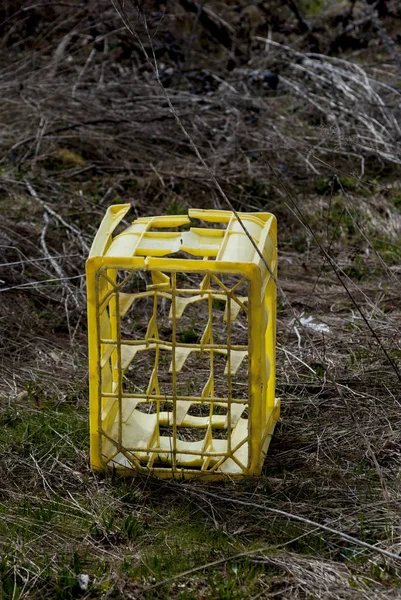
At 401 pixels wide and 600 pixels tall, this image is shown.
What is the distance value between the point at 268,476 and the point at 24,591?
1.06 metres

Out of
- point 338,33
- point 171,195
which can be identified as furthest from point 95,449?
point 338,33

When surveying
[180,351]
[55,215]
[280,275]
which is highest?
[180,351]

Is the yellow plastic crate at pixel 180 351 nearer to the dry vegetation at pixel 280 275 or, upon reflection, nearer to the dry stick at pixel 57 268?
the dry vegetation at pixel 280 275

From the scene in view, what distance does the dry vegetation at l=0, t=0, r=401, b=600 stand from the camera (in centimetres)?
298

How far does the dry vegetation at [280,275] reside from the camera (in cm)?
298

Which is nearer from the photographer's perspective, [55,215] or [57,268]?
[57,268]

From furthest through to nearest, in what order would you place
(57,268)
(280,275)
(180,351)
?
(280,275), (57,268), (180,351)

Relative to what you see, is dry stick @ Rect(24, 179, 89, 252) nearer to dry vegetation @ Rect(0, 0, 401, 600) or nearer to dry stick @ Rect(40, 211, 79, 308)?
dry vegetation @ Rect(0, 0, 401, 600)

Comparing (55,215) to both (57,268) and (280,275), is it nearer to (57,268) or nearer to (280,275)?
(57,268)

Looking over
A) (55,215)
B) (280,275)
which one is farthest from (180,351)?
(55,215)

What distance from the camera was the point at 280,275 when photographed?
18.5 ft

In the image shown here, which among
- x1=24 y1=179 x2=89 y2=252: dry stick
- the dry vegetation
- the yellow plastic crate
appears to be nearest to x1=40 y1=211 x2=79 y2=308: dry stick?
the dry vegetation

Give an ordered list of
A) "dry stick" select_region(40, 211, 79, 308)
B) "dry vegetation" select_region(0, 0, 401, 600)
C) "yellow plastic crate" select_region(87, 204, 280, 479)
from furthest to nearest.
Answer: "dry stick" select_region(40, 211, 79, 308)
"yellow plastic crate" select_region(87, 204, 280, 479)
"dry vegetation" select_region(0, 0, 401, 600)

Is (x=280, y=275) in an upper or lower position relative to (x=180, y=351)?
lower
